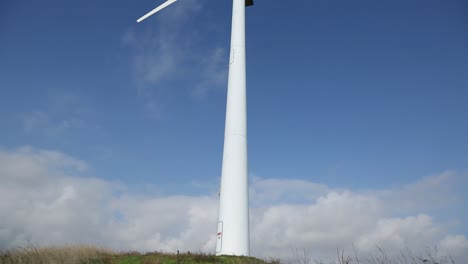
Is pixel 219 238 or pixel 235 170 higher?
pixel 235 170

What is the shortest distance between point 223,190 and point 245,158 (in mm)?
2369

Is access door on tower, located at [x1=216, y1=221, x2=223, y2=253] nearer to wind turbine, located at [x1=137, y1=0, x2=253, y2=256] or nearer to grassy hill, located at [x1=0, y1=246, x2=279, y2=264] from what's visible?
wind turbine, located at [x1=137, y1=0, x2=253, y2=256]

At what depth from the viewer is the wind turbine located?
69.0ft

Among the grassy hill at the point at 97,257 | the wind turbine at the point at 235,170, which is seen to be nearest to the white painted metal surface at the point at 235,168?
the wind turbine at the point at 235,170

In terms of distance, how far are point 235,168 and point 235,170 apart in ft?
0.40

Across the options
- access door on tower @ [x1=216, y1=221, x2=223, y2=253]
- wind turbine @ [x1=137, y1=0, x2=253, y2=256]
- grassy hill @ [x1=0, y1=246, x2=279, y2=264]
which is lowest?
grassy hill @ [x1=0, y1=246, x2=279, y2=264]

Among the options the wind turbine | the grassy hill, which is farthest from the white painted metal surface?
the grassy hill

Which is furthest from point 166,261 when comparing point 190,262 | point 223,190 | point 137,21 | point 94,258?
point 137,21

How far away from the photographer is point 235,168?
885 inches

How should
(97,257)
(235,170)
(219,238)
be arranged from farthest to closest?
(235,170)
(219,238)
(97,257)

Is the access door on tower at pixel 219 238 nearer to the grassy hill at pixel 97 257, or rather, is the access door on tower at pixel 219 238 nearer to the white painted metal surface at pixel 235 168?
the white painted metal surface at pixel 235 168

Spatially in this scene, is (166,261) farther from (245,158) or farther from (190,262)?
(245,158)

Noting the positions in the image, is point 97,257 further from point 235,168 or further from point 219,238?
point 235,168

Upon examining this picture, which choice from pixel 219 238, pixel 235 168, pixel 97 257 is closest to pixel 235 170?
pixel 235 168
